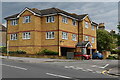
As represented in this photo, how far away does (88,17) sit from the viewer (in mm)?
44531

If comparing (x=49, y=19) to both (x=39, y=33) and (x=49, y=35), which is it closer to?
(x=49, y=35)

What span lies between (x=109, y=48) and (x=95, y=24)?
1092 centimetres

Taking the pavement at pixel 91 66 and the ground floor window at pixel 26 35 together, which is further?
the ground floor window at pixel 26 35

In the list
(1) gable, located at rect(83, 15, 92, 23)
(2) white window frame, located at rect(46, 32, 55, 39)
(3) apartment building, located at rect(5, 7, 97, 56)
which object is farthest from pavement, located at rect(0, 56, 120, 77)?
(1) gable, located at rect(83, 15, 92, 23)

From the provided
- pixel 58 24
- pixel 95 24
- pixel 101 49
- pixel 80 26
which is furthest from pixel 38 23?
pixel 101 49

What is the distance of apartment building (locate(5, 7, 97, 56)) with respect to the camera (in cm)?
3581

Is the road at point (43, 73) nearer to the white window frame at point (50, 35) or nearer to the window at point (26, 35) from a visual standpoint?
the white window frame at point (50, 35)

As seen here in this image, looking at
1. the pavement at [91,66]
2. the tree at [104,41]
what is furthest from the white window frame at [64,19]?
the tree at [104,41]

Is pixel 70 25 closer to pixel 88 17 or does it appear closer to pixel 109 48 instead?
pixel 88 17

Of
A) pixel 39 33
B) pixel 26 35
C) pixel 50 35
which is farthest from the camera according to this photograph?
pixel 39 33

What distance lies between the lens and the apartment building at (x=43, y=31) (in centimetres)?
3581

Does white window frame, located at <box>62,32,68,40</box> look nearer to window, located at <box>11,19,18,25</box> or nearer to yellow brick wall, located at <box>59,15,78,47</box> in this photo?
yellow brick wall, located at <box>59,15,78,47</box>

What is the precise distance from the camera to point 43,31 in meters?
37.3

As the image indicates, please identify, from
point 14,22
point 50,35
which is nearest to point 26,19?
point 14,22
